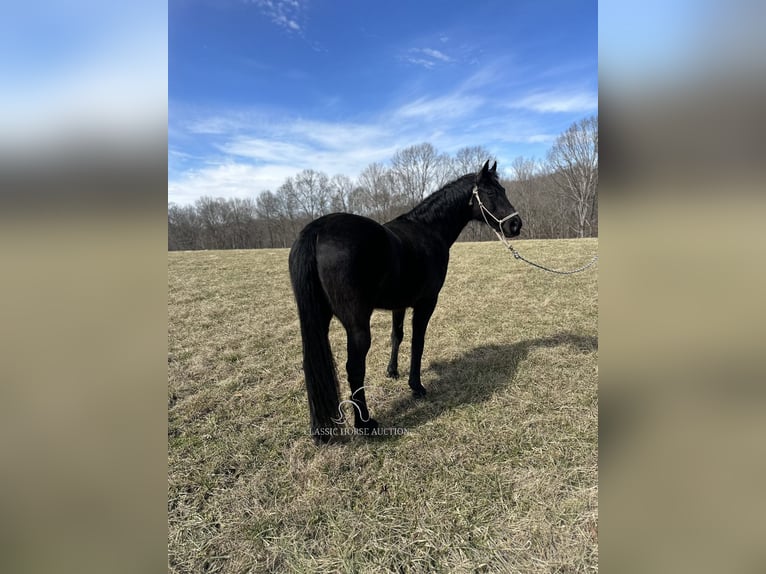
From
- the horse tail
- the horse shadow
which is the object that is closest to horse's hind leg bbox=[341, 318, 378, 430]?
the horse tail

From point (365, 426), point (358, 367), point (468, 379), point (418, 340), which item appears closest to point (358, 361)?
point (358, 367)

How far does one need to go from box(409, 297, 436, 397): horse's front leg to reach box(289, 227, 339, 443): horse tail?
1.30 metres

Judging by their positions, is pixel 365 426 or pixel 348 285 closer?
pixel 348 285

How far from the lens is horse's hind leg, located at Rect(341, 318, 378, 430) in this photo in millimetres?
2711

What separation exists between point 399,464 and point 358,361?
2.94 feet

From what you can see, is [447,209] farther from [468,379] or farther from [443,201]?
[468,379]

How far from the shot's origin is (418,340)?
12.5 ft

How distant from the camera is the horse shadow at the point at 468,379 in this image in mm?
3377

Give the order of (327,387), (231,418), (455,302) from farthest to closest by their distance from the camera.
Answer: (455,302)
(231,418)
(327,387)
